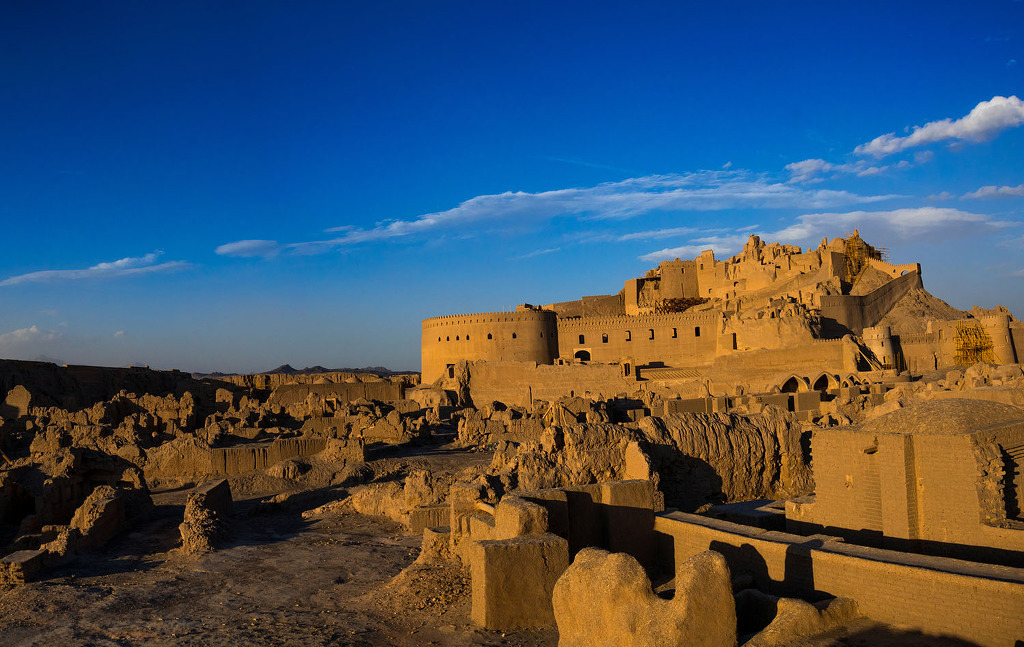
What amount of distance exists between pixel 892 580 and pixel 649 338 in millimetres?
31981

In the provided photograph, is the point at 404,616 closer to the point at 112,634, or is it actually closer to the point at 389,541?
the point at 112,634

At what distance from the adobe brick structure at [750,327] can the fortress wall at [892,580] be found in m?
19.9

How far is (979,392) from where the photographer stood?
11156 millimetres

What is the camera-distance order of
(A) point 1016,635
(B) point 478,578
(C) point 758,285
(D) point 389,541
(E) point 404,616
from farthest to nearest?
(C) point 758,285 < (D) point 389,541 < (E) point 404,616 < (B) point 478,578 < (A) point 1016,635

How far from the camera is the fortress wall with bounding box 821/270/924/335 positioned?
1339 inches

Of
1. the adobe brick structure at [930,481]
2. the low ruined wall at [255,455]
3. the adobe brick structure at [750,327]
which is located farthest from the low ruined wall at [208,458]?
the adobe brick structure at [750,327]

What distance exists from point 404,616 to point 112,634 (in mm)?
2493

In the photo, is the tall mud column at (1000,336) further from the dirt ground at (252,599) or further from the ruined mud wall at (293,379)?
the ruined mud wall at (293,379)

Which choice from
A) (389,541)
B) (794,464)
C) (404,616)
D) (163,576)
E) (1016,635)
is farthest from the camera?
(794,464)

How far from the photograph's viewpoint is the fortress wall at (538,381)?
3041 cm

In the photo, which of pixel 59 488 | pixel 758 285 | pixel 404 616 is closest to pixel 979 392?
pixel 404 616

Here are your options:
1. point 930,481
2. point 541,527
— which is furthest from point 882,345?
point 541,527

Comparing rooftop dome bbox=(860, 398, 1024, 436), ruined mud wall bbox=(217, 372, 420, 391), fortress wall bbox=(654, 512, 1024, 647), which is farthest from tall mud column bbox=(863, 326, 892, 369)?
fortress wall bbox=(654, 512, 1024, 647)

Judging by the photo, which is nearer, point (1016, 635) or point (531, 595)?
point (1016, 635)
